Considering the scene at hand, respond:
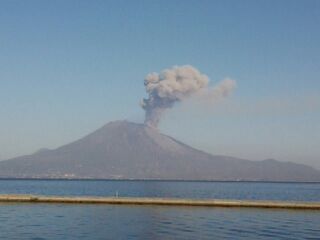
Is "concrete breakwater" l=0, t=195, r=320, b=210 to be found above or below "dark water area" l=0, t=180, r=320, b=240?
above

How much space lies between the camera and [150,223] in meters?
46.4

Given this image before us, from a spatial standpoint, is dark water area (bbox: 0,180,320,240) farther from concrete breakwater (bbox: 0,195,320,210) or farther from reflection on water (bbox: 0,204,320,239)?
concrete breakwater (bbox: 0,195,320,210)

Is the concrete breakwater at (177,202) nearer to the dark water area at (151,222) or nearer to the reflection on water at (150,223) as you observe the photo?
the dark water area at (151,222)

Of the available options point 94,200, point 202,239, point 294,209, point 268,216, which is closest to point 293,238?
point 202,239

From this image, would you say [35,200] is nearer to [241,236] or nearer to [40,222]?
[40,222]

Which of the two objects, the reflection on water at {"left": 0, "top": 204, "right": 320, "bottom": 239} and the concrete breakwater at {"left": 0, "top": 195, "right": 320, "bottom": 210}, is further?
the concrete breakwater at {"left": 0, "top": 195, "right": 320, "bottom": 210}

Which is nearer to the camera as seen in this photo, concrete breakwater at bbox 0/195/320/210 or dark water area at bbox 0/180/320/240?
dark water area at bbox 0/180/320/240

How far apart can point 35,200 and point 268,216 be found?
3168 cm

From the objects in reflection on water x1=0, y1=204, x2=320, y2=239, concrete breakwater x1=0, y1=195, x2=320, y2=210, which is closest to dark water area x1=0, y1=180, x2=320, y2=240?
reflection on water x1=0, y1=204, x2=320, y2=239

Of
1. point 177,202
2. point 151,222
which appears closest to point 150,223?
point 151,222

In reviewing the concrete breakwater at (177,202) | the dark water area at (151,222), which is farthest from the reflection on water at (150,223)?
the concrete breakwater at (177,202)

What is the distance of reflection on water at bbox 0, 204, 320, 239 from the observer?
39.2 m

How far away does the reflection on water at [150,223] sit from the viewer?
39156mm

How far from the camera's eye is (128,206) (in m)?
65.1
